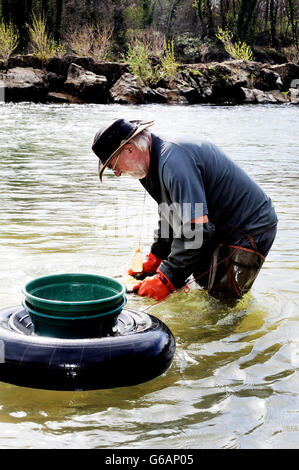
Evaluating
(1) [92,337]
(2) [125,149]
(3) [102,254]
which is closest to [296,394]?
(1) [92,337]

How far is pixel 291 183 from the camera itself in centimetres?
864

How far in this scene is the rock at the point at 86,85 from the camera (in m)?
26.0

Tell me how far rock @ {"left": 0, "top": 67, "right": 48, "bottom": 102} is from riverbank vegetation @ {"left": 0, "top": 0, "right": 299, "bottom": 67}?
8.61 m

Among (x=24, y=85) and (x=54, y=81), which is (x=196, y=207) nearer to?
(x=24, y=85)

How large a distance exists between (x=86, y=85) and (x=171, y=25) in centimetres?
2536

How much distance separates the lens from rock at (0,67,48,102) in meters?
25.4

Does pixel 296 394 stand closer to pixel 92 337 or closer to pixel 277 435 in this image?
Answer: pixel 277 435

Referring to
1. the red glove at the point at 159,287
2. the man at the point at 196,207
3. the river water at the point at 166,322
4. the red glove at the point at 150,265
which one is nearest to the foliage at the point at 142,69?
the river water at the point at 166,322

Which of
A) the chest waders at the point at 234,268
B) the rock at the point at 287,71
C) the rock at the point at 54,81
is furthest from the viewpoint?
the rock at the point at 287,71

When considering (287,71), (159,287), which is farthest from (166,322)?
(287,71)

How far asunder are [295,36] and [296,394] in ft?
161

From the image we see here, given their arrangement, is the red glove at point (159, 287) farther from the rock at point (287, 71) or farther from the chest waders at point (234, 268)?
the rock at point (287, 71)

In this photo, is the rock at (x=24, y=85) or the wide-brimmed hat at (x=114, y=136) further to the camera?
the rock at (x=24, y=85)

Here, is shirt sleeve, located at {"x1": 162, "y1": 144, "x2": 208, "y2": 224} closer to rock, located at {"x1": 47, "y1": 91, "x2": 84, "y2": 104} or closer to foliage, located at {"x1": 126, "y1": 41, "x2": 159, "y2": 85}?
rock, located at {"x1": 47, "y1": 91, "x2": 84, "y2": 104}
